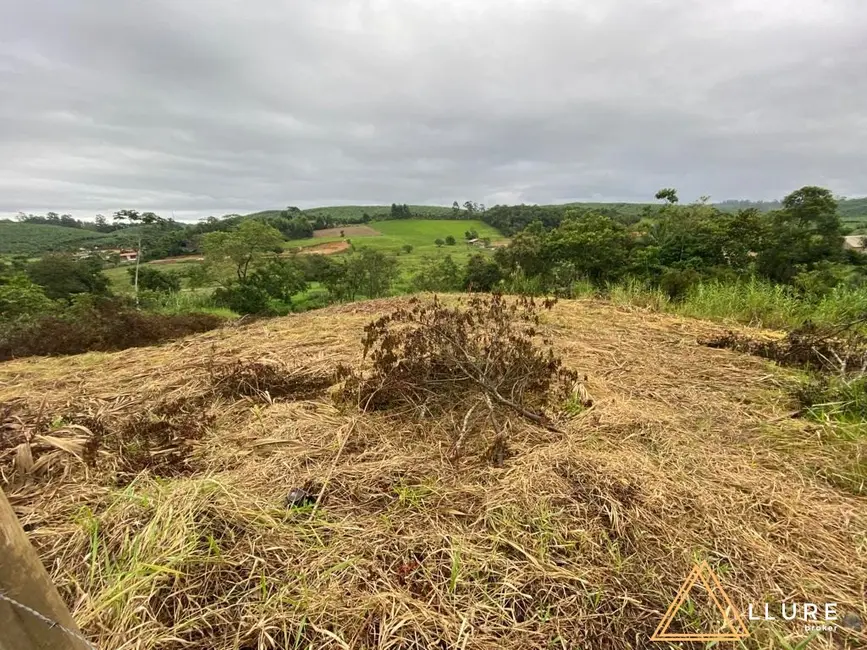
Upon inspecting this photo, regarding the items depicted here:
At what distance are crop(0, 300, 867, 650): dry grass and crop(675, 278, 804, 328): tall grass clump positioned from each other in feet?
10.7

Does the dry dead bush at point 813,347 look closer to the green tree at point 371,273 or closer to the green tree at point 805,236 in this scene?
the green tree at point 805,236

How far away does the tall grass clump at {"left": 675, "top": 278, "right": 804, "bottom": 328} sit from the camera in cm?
505

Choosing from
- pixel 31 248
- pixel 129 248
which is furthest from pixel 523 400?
pixel 31 248

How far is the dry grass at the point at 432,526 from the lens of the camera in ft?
3.92

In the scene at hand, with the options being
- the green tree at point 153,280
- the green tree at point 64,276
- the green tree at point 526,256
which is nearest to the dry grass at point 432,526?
the green tree at point 526,256

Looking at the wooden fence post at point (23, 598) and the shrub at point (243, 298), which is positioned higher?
the wooden fence post at point (23, 598)

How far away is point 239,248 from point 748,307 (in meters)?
26.5

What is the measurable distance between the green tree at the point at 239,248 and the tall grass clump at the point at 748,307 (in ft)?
78.2

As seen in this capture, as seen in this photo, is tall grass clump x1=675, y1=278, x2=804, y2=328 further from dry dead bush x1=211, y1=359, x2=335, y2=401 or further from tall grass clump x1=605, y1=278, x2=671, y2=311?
dry dead bush x1=211, y1=359, x2=335, y2=401

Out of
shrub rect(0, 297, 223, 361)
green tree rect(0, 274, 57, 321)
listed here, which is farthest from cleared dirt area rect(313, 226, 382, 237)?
shrub rect(0, 297, 223, 361)

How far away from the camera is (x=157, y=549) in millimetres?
1349

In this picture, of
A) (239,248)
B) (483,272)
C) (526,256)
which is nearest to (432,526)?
(526,256)

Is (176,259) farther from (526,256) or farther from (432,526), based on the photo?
(432,526)

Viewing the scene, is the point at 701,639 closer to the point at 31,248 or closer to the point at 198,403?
the point at 198,403
